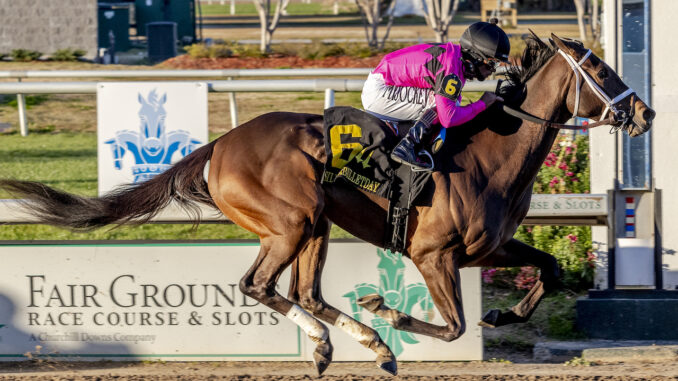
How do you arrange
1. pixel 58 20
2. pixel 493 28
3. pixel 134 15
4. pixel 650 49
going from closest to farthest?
1. pixel 493 28
2. pixel 650 49
3. pixel 58 20
4. pixel 134 15

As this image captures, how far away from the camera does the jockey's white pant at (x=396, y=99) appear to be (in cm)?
480

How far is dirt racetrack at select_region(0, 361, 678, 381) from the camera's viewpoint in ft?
16.9

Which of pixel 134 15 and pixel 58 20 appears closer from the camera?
pixel 58 20

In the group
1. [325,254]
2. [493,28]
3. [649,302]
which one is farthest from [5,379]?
[649,302]

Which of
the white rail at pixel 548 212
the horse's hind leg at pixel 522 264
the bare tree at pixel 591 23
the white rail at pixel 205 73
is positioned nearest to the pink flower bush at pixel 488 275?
the white rail at pixel 548 212

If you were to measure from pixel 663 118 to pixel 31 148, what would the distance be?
6.70 metres

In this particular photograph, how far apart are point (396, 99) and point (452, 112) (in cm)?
34

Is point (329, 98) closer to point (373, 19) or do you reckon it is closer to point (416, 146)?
A: point (416, 146)

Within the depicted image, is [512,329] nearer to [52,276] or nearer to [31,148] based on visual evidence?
[52,276]

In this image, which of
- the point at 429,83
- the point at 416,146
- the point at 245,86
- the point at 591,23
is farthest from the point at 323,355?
the point at 591,23

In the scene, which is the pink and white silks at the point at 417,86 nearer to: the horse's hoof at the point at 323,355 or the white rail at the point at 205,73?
the horse's hoof at the point at 323,355

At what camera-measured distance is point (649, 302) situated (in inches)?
231

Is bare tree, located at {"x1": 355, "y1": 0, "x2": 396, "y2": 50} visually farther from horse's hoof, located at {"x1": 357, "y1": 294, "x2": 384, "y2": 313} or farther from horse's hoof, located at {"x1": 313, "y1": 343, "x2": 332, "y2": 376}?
horse's hoof, located at {"x1": 313, "y1": 343, "x2": 332, "y2": 376}

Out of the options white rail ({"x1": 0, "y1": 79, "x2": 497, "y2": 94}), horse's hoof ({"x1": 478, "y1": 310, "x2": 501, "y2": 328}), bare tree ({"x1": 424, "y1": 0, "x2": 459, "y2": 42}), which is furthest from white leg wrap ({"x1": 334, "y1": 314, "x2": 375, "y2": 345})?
bare tree ({"x1": 424, "y1": 0, "x2": 459, "y2": 42})
